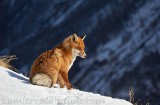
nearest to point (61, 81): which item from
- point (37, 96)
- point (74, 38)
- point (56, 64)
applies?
point (56, 64)

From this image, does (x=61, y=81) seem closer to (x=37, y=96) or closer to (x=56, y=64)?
(x=56, y=64)

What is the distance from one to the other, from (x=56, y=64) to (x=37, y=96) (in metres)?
2.10

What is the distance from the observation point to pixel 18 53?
61062 millimetres

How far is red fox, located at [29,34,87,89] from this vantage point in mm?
10245

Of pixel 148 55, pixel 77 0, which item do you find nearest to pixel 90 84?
pixel 148 55

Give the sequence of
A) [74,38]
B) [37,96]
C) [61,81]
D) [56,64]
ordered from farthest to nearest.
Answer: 1. [74,38]
2. [61,81]
3. [56,64]
4. [37,96]

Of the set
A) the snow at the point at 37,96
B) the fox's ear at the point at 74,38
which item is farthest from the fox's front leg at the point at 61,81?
the snow at the point at 37,96

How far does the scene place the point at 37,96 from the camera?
8.61 m

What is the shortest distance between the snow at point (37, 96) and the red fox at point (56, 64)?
0.40m

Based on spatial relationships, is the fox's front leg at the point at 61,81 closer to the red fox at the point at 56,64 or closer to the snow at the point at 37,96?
the red fox at the point at 56,64

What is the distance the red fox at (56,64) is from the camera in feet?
33.6

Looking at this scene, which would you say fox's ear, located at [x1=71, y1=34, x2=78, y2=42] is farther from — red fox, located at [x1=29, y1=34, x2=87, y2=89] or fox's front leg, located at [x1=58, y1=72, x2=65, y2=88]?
fox's front leg, located at [x1=58, y1=72, x2=65, y2=88]

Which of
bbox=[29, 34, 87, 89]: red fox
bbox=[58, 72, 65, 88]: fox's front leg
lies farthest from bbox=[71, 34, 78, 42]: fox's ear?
bbox=[58, 72, 65, 88]: fox's front leg

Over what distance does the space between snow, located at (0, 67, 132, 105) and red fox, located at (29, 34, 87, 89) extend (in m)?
0.40
